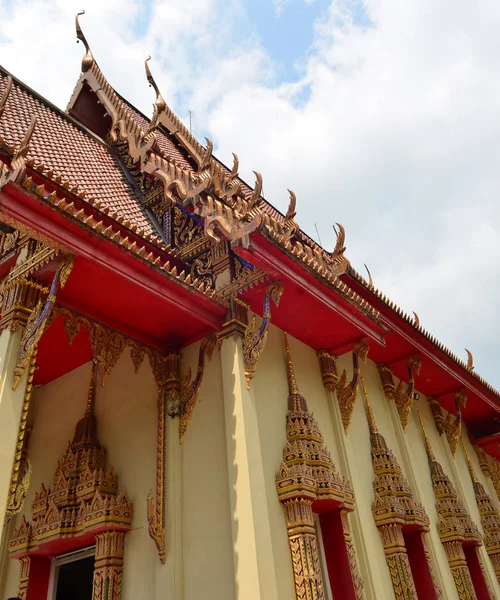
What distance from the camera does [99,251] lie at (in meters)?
3.88

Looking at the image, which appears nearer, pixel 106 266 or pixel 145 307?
pixel 106 266

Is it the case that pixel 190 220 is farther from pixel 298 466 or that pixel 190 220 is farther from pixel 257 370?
pixel 298 466

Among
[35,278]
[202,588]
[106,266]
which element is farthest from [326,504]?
[35,278]

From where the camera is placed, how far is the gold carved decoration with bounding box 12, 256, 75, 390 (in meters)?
3.61

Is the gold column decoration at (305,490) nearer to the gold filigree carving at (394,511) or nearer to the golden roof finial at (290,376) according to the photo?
the golden roof finial at (290,376)

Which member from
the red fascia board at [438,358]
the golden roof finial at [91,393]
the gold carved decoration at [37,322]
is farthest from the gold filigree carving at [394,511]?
the gold carved decoration at [37,322]

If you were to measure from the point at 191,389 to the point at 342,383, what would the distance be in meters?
1.75

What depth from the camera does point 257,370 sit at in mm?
4824

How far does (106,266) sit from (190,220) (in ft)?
6.09

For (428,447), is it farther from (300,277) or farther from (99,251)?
(99,251)

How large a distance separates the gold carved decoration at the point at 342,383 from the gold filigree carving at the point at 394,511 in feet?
1.87

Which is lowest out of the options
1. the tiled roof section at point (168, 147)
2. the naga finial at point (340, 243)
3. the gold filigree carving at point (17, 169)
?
the gold filigree carving at point (17, 169)

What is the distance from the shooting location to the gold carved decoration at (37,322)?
11.8ft

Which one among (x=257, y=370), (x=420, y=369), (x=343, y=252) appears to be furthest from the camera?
(x=420, y=369)
